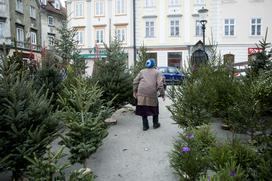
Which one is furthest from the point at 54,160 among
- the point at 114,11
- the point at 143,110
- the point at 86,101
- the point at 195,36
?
the point at 114,11

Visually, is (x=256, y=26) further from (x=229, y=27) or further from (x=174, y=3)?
(x=174, y=3)

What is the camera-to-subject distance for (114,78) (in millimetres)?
8695

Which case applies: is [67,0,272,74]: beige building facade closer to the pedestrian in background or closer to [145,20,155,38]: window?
[145,20,155,38]: window

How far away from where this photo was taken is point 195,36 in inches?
1320

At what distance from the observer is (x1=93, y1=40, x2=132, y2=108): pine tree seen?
28.0 ft

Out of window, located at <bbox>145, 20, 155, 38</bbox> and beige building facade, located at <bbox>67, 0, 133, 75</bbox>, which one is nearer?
window, located at <bbox>145, 20, 155, 38</bbox>

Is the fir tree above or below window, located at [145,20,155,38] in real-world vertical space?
below

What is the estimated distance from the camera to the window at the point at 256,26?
32213 mm

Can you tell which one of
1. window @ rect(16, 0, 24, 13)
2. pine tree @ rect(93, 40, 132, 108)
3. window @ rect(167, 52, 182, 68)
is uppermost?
window @ rect(16, 0, 24, 13)

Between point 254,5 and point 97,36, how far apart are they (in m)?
18.3

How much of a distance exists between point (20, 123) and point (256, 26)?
32.2m

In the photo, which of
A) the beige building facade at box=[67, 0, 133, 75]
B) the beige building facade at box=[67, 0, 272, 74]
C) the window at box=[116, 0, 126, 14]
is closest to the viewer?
the beige building facade at box=[67, 0, 272, 74]

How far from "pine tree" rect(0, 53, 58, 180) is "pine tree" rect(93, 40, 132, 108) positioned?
3.54 m

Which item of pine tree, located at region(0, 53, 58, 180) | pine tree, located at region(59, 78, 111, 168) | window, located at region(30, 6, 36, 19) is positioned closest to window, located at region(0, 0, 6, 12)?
window, located at region(30, 6, 36, 19)
